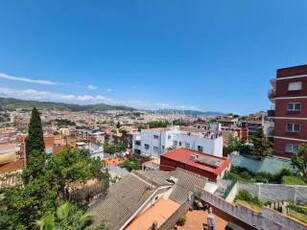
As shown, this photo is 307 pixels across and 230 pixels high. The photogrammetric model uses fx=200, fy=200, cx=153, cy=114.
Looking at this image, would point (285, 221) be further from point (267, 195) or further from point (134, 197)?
point (134, 197)

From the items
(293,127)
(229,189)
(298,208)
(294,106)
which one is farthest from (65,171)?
(294,106)

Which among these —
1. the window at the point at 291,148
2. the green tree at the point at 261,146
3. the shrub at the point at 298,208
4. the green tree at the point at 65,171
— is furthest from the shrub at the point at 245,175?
the green tree at the point at 65,171

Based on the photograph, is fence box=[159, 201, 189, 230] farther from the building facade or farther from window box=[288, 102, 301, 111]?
window box=[288, 102, 301, 111]

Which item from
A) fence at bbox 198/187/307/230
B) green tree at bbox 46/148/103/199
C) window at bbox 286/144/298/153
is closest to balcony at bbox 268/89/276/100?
window at bbox 286/144/298/153

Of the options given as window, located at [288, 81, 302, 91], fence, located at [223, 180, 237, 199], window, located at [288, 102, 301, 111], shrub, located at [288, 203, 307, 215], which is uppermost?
window, located at [288, 81, 302, 91]

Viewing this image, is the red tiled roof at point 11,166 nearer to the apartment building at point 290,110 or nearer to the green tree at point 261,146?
the green tree at point 261,146

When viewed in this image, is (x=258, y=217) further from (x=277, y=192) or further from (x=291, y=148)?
(x=291, y=148)
